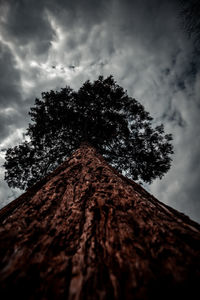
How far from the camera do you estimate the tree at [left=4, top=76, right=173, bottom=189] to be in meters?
7.74

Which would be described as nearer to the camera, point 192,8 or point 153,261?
point 153,261

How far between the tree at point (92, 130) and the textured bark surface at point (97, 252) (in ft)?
21.5

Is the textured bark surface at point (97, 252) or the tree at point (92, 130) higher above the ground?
the tree at point (92, 130)

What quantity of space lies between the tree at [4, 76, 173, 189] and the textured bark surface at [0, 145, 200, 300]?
21.5 feet

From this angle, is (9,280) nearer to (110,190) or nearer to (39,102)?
(110,190)

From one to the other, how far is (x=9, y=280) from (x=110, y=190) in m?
1.08

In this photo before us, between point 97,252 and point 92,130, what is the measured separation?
24.3ft

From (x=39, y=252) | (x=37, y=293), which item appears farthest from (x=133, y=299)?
(x=39, y=252)

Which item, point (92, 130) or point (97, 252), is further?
point (92, 130)

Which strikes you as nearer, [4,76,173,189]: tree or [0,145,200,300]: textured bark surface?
[0,145,200,300]: textured bark surface

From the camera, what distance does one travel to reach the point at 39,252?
2.73 ft

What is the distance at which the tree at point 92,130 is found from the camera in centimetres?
774

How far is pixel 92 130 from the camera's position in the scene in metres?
7.99

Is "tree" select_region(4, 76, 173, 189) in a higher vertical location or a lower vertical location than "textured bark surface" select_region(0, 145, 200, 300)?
higher
